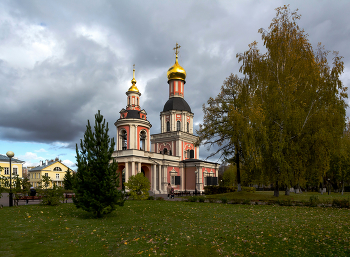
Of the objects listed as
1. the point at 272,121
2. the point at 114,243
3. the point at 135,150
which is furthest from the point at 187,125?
the point at 114,243

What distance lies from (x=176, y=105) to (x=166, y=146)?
7485 mm

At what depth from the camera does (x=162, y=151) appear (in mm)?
46875

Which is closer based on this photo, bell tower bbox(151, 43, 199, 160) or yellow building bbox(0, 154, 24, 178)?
bell tower bbox(151, 43, 199, 160)

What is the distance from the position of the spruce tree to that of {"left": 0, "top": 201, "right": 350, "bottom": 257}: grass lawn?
74cm

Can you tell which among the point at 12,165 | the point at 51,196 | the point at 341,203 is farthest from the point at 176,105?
the point at 12,165

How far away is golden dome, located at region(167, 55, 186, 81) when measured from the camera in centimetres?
4934

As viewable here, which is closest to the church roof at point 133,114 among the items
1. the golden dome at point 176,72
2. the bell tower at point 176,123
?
the bell tower at point 176,123

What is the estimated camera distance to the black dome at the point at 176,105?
47.6 m

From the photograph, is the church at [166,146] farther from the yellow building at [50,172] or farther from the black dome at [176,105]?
the yellow building at [50,172]

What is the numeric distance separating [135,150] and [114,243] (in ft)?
93.0

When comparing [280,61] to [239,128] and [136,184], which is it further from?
[136,184]

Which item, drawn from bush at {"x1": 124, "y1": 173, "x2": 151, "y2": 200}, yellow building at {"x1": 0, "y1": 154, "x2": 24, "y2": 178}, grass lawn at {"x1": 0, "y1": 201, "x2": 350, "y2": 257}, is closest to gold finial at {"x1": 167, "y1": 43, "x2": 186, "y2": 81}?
bush at {"x1": 124, "y1": 173, "x2": 151, "y2": 200}

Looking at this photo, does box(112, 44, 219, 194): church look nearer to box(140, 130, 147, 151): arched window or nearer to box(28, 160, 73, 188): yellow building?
box(140, 130, 147, 151): arched window

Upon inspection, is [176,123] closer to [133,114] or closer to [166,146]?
[166,146]
